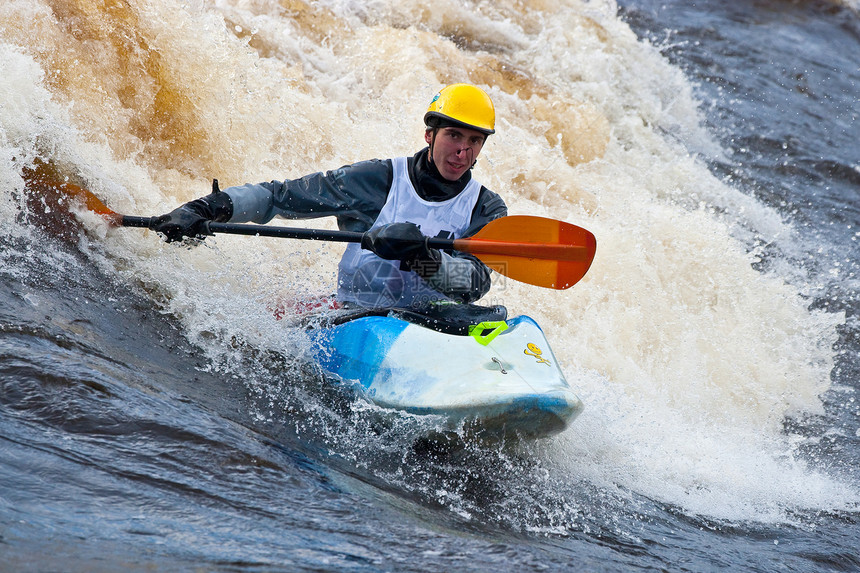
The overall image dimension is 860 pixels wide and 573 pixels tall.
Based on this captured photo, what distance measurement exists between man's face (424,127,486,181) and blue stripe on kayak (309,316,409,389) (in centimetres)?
77

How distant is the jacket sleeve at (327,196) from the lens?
3750 millimetres

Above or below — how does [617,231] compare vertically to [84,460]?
above

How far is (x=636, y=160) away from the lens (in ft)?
27.3

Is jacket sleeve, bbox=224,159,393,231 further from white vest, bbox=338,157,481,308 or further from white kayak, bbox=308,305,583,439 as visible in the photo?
white kayak, bbox=308,305,583,439

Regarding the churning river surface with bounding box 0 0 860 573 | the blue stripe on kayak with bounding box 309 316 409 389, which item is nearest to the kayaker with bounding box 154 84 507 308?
the blue stripe on kayak with bounding box 309 316 409 389

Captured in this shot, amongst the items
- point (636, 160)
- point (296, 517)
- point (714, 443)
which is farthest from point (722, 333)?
point (296, 517)

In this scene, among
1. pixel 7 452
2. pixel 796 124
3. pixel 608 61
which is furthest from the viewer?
pixel 796 124

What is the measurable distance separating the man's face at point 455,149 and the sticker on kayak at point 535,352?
0.87 m

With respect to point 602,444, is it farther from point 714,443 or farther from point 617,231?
point 617,231

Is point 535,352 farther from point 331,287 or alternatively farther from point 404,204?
Answer: point 331,287

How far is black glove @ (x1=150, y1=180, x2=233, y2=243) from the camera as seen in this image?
11.6ft

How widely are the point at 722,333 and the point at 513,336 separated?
328cm

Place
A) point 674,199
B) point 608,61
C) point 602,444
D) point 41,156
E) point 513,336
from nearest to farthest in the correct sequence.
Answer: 1. point 513,336
2. point 602,444
3. point 41,156
4. point 674,199
5. point 608,61

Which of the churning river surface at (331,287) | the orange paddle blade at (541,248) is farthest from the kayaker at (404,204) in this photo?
the churning river surface at (331,287)
